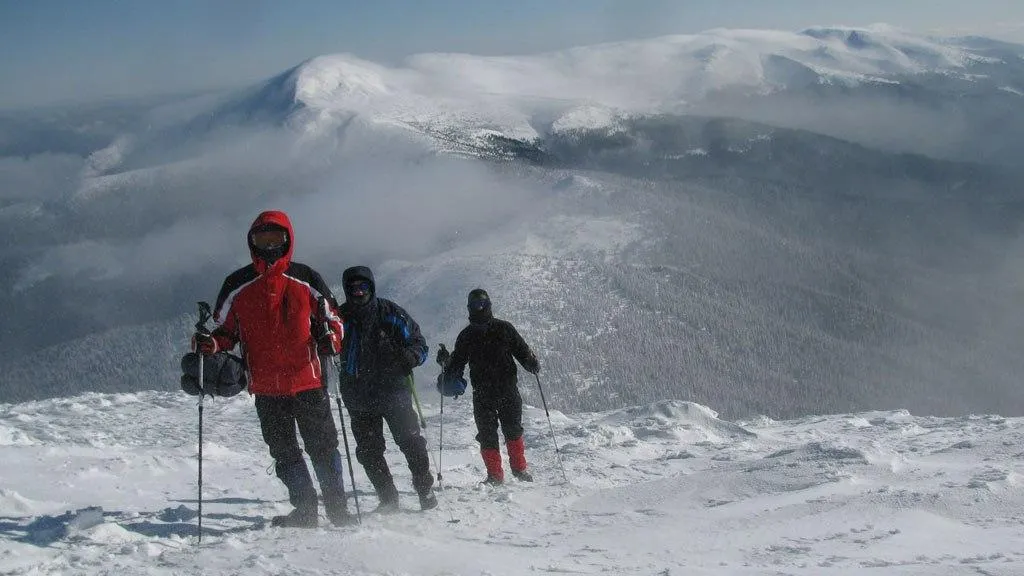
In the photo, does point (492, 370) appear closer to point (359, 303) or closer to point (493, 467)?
point (493, 467)

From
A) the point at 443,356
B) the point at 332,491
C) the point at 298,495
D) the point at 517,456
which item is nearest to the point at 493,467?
the point at 517,456

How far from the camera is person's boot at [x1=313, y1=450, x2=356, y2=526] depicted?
5715mm

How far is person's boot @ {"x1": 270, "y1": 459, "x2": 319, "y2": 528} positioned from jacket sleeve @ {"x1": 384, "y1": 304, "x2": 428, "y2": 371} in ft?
4.04

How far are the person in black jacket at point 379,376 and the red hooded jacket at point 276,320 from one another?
2.64ft

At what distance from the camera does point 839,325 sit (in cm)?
15575

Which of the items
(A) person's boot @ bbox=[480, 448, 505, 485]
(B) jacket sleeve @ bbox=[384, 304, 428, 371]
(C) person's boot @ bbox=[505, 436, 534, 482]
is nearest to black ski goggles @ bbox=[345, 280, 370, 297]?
(B) jacket sleeve @ bbox=[384, 304, 428, 371]

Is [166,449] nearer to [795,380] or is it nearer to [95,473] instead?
[95,473]

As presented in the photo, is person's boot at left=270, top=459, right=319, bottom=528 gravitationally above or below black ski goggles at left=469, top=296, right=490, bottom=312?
below

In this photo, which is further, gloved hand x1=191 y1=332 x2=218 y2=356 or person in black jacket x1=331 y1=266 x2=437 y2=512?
person in black jacket x1=331 y1=266 x2=437 y2=512

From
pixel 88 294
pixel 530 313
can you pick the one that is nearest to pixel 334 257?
pixel 88 294

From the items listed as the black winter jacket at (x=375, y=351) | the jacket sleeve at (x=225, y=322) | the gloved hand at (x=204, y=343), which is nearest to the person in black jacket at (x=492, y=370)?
the black winter jacket at (x=375, y=351)

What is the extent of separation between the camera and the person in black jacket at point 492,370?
27.1 ft

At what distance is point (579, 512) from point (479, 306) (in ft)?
8.17

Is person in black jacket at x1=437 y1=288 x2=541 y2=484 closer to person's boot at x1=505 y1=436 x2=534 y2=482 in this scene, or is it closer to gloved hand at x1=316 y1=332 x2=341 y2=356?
person's boot at x1=505 y1=436 x2=534 y2=482
